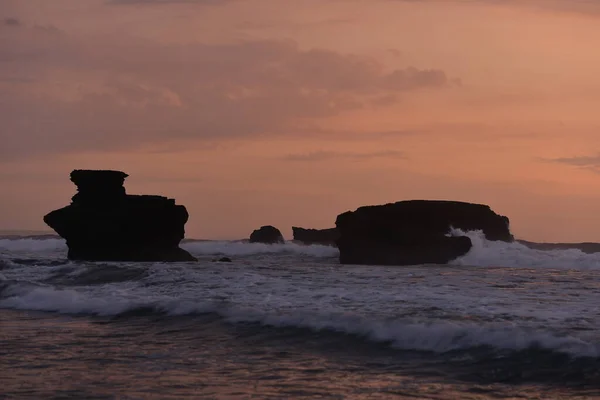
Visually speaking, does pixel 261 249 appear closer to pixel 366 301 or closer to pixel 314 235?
pixel 314 235

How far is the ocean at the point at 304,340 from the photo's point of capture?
439 inches

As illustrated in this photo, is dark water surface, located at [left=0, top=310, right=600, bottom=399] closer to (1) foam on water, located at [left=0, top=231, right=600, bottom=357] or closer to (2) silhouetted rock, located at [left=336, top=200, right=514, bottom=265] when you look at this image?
(1) foam on water, located at [left=0, top=231, right=600, bottom=357]

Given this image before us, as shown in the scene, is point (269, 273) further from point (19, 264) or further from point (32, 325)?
point (19, 264)

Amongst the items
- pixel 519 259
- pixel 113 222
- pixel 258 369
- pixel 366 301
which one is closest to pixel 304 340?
pixel 258 369

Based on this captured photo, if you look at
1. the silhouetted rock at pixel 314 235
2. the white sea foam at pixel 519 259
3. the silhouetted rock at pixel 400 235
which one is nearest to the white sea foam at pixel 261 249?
the silhouetted rock at pixel 314 235

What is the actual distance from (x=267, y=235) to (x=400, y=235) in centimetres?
4085

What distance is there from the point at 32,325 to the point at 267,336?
18.9 feet

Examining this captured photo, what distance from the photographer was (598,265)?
44.5 m

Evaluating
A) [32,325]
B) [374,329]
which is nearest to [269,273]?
[32,325]

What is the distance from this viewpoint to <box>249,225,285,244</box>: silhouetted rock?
88281mm

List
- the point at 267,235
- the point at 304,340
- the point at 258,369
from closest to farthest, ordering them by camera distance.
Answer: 1. the point at 258,369
2. the point at 304,340
3. the point at 267,235

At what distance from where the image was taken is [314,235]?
83.9 meters

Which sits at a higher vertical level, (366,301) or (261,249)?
(261,249)

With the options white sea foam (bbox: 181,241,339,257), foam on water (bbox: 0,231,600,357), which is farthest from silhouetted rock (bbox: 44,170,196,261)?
white sea foam (bbox: 181,241,339,257)
